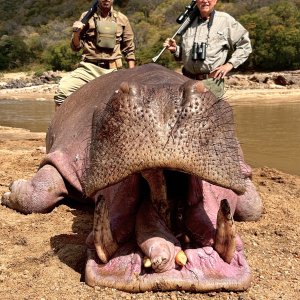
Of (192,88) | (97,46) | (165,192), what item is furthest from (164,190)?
(97,46)

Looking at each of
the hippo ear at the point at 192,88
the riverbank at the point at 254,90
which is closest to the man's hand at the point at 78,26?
the hippo ear at the point at 192,88

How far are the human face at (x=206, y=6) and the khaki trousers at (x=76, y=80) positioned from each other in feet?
4.58

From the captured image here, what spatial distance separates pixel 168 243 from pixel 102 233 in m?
0.35

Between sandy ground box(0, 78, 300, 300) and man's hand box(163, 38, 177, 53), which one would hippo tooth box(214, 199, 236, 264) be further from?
man's hand box(163, 38, 177, 53)

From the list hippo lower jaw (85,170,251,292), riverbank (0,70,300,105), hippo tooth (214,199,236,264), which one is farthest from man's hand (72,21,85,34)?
riverbank (0,70,300,105)

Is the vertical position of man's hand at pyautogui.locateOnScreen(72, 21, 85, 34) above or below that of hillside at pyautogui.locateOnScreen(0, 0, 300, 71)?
above

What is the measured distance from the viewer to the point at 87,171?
278cm

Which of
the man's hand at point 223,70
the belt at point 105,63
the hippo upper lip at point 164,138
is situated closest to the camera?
the hippo upper lip at point 164,138

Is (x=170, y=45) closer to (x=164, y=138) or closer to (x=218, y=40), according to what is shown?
(x=218, y=40)

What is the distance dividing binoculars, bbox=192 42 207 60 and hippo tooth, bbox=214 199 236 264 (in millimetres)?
3038

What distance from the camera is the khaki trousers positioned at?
629 centimetres

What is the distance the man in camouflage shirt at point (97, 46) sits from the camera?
6.37m

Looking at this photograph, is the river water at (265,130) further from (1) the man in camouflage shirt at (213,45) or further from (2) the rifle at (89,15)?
(2) the rifle at (89,15)

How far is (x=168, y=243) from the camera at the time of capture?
9.04ft
